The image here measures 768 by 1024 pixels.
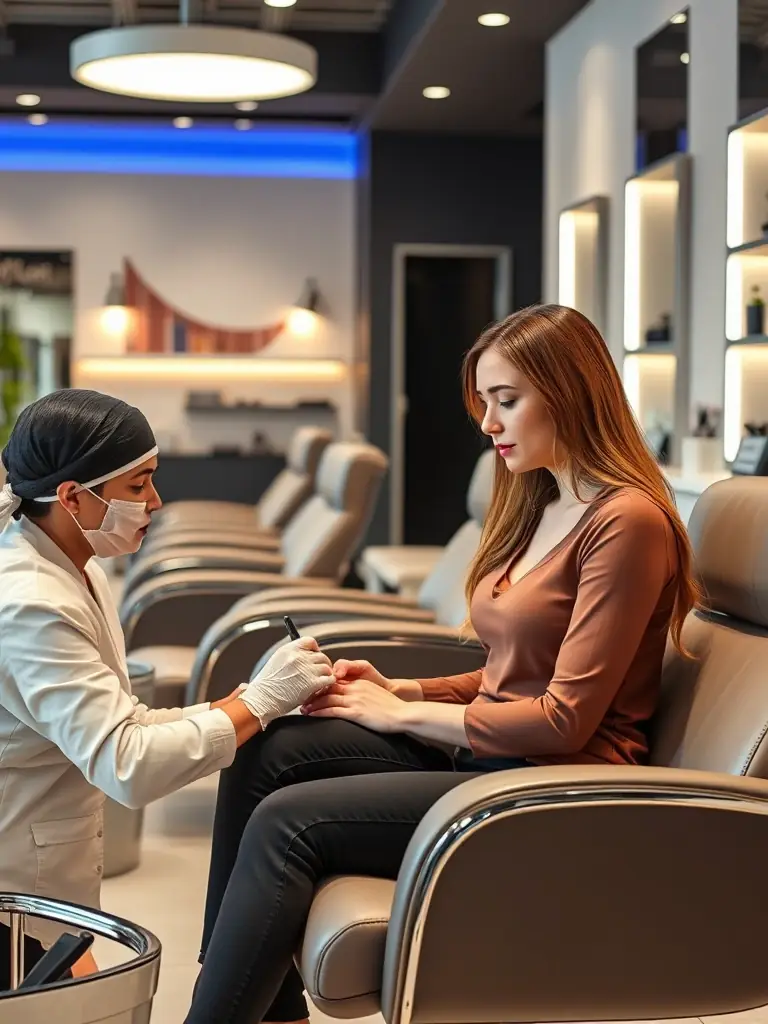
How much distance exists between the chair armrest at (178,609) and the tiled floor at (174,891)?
1.55ft

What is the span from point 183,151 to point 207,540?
513cm

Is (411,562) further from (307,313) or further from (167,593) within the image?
(307,313)

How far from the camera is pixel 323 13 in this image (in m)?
7.88

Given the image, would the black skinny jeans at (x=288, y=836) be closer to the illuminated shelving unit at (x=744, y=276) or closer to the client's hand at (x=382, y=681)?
the client's hand at (x=382, y=681)

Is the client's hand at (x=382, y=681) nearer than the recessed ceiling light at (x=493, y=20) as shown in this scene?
Yes

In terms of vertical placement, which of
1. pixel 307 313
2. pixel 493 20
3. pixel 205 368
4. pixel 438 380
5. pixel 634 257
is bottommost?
pixel 438 380

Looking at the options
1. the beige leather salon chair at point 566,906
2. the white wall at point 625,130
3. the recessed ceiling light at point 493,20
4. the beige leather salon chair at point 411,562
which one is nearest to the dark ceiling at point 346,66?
the recessed ceiling light at point 493,20

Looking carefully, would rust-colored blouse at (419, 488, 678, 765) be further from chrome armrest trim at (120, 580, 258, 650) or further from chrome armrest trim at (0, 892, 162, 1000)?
chrome armrest trim at (120, 580, 258, 650)

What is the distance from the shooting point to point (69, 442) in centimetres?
183

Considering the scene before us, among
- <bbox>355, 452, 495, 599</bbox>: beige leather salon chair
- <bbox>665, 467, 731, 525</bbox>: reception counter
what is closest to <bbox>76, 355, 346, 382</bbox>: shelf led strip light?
<bbox>355, 452, 495, 599</bbox>: beige leather salon chair

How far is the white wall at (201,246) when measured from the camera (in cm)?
1005

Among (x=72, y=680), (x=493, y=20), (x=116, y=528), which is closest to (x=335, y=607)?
(x=116, y=528)

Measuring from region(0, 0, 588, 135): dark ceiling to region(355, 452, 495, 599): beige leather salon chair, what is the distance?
2.41m

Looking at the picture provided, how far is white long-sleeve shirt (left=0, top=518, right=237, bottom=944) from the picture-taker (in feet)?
5.70
